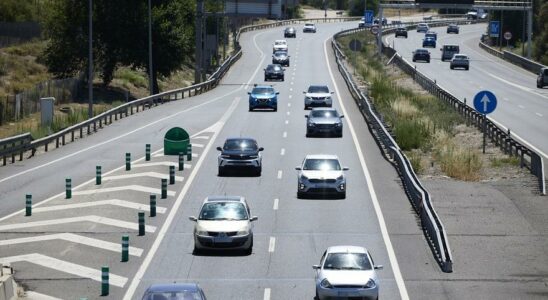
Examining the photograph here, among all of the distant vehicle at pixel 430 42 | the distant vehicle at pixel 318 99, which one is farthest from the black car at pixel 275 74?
the distant vehicle at pixel 430 42

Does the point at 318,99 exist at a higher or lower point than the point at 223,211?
lower

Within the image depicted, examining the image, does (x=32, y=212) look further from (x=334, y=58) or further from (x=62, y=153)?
(x=334, y=58)

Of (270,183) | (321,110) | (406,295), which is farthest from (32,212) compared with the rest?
(321,110)

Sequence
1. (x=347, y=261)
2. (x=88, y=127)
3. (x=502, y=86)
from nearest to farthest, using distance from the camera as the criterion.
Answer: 1. (x=347, y=261)
2. (x=88, y=127)
3. (x=502, y=86)

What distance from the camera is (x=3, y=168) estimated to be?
43844mm

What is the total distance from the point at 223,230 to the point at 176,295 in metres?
8.97

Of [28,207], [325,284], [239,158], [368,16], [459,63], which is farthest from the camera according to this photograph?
[368,16]

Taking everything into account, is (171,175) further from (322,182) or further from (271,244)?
(271,244)

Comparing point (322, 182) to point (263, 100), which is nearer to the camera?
point (322, 182)

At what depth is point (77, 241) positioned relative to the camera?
2966cm

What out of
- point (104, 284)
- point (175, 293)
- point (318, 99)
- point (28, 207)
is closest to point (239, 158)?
point (28, 207)

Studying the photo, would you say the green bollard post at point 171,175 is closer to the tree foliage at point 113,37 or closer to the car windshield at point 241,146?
the car windshield at point 241,146

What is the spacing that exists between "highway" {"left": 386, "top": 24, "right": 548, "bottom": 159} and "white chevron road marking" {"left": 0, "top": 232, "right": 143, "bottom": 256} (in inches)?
900

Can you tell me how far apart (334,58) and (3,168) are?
72.6 metres
